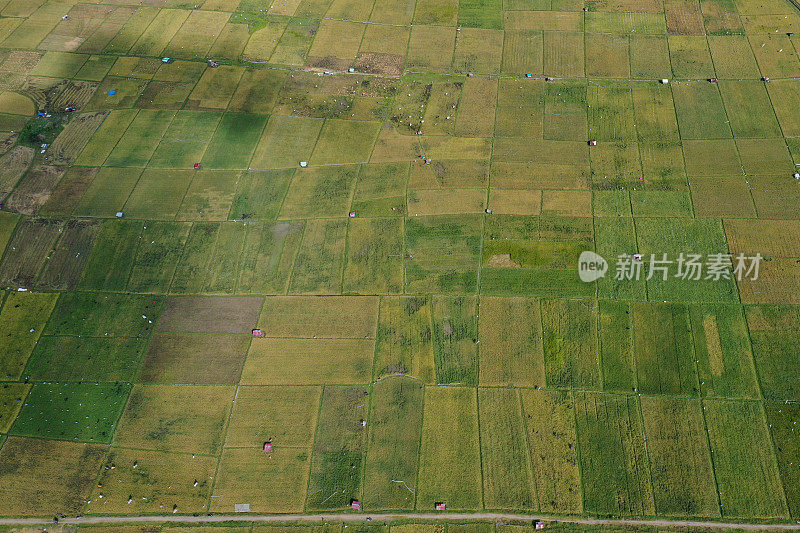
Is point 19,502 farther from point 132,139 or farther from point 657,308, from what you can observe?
point 657,308

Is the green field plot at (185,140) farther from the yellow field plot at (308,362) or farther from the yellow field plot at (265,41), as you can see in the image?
the yellow field plot at (308,362)

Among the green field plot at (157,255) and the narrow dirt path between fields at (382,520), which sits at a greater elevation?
the green field plot at (157,255)

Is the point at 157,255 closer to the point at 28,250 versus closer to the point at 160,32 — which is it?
the point at 28,250

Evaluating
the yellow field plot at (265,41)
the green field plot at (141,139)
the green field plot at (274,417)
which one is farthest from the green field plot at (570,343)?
the yellow field plot at (265,41)

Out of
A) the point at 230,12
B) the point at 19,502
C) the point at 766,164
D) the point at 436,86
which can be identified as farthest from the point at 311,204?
the point at 766,164

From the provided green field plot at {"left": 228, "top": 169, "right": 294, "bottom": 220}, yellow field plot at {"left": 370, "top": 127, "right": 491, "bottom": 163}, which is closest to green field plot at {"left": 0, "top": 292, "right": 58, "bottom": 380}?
green field plot at {"left": 228, "top": 169, "right": 294, "bottom": 220}

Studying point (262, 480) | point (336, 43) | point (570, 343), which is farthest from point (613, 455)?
point (336, 43)
